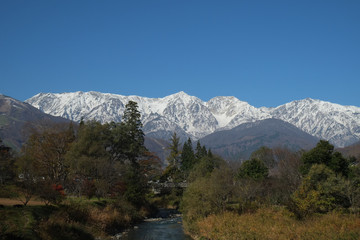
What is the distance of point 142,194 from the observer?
214ft

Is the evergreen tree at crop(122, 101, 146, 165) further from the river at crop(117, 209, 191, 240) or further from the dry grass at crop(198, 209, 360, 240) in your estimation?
the dry grass at crop(198, 209, 360, 240)

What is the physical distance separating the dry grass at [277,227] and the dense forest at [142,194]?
97mm

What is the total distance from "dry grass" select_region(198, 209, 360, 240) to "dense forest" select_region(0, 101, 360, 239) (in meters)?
0.10

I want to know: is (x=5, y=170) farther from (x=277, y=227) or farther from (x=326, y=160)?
(x=326, y=160)

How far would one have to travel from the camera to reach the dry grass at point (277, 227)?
28.5 m

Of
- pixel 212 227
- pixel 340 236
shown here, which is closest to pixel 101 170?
pixel 212 227


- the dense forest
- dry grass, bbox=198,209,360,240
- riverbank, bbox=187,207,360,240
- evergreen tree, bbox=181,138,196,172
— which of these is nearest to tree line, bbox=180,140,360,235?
the dense forest

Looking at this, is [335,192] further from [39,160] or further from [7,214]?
[39,160]

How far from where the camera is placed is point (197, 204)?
4709 centimetres

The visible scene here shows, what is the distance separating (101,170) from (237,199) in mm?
23839

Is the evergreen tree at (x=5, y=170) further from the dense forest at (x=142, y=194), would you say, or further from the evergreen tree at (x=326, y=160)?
the evergreen tree at (x=326, y=160)

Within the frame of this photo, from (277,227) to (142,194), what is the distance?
3669 centimetres

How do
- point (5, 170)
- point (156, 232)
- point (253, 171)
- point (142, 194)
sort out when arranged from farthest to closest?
point (253, 171) → point (5, 170) → point (142, 194) → point (156, 232)

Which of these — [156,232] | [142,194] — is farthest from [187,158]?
[156,232]
